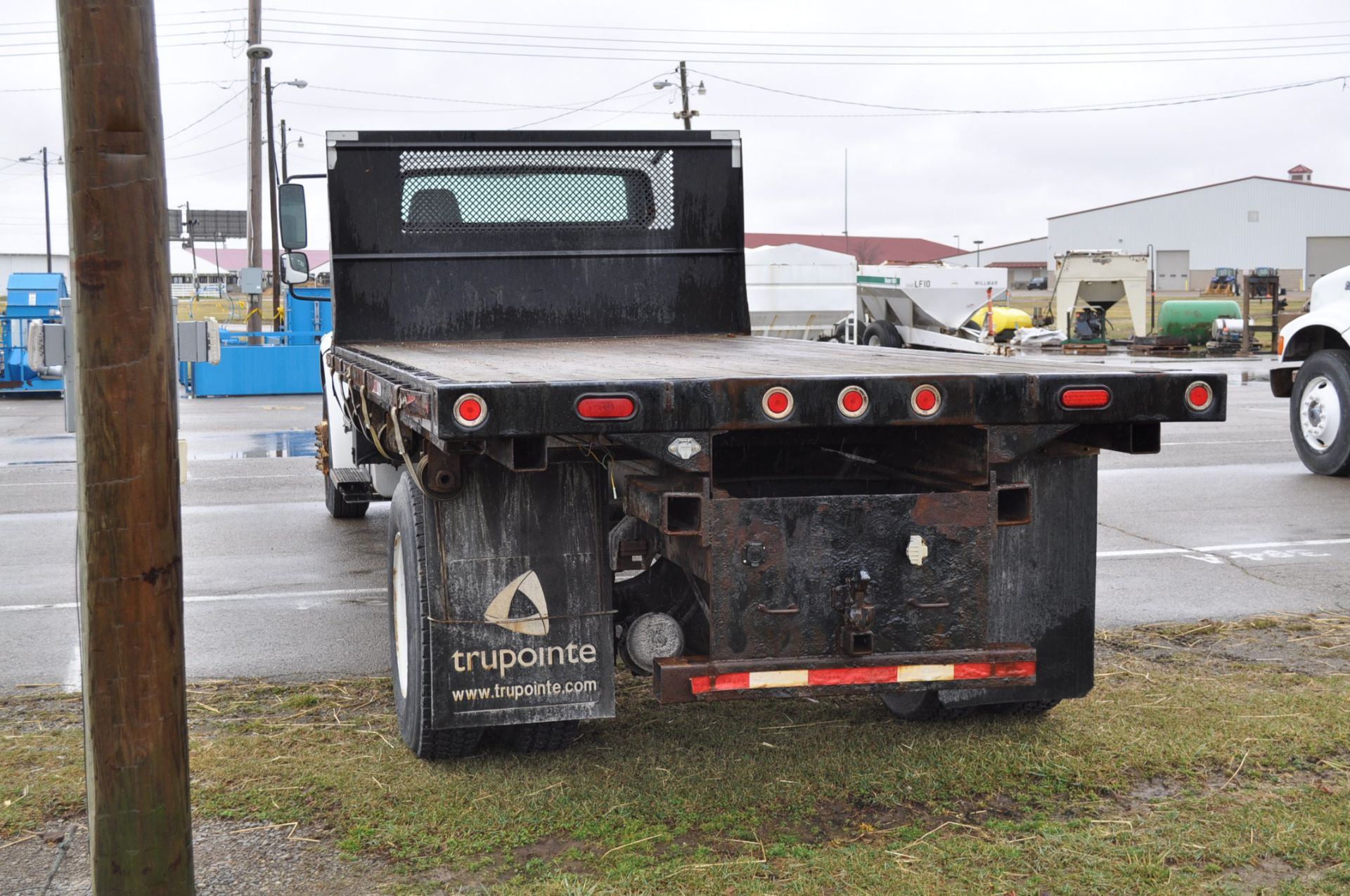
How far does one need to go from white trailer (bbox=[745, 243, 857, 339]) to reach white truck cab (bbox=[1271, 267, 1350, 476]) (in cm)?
1362

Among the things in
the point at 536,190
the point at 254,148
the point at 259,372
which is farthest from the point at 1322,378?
the point at 254,148

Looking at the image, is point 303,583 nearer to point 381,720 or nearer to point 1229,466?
point 381,720

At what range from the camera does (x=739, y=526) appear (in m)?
3.75

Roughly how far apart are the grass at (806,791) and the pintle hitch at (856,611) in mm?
588

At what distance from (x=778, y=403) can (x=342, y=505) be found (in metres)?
7.11

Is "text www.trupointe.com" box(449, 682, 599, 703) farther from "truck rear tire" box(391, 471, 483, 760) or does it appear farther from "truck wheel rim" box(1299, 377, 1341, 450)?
"truck wheel rim" box(1299, 377, 1341, 450)

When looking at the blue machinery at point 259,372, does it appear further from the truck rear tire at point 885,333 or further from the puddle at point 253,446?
the truck rear tire at point 885,333

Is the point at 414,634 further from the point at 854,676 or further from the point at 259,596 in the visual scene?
the point at 259,596

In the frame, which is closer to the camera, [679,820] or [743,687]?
[743,687]

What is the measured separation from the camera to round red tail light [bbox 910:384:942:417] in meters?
3.75

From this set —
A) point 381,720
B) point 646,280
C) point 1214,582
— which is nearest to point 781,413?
point 381,720

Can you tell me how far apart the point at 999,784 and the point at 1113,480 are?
8417mm

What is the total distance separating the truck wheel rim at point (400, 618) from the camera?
185 inches

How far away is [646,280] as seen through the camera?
704 cm
